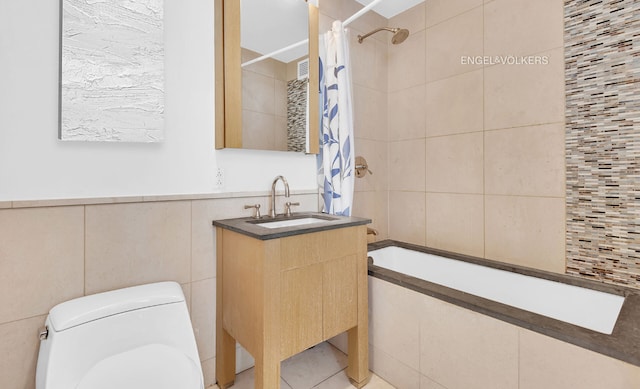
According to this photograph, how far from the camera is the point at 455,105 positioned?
6.81 feet

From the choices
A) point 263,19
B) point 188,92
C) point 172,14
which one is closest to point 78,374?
point 188,92

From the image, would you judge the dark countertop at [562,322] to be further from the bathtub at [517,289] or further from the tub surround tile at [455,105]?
the tub surround tile at [455,105]

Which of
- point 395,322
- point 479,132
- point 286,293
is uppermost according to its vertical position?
point 479,132

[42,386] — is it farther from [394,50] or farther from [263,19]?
[394,50]

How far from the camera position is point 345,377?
1.64 meters

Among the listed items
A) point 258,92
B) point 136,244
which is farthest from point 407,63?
point 136,244

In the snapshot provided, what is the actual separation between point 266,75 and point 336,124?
0.53 m

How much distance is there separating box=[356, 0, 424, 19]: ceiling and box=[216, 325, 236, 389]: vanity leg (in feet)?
8.39

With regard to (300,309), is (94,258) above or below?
above

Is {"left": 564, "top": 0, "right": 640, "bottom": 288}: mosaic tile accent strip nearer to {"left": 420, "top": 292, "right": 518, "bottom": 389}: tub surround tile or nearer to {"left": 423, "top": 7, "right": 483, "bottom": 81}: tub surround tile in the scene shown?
{"left": 423, "top": 7, "right": 483, "bottom": 81}: tub surround tile

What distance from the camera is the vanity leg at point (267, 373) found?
1230mm

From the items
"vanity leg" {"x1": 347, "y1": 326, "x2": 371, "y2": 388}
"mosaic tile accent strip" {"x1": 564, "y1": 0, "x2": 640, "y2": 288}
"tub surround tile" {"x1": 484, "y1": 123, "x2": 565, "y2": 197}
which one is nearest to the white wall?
"vanity leg" {"x1": 347, "y1": 326, "x2": 371, "y2": 388}

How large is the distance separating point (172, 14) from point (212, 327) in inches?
63.0

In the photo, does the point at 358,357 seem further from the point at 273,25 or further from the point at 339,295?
the point at 273,25
